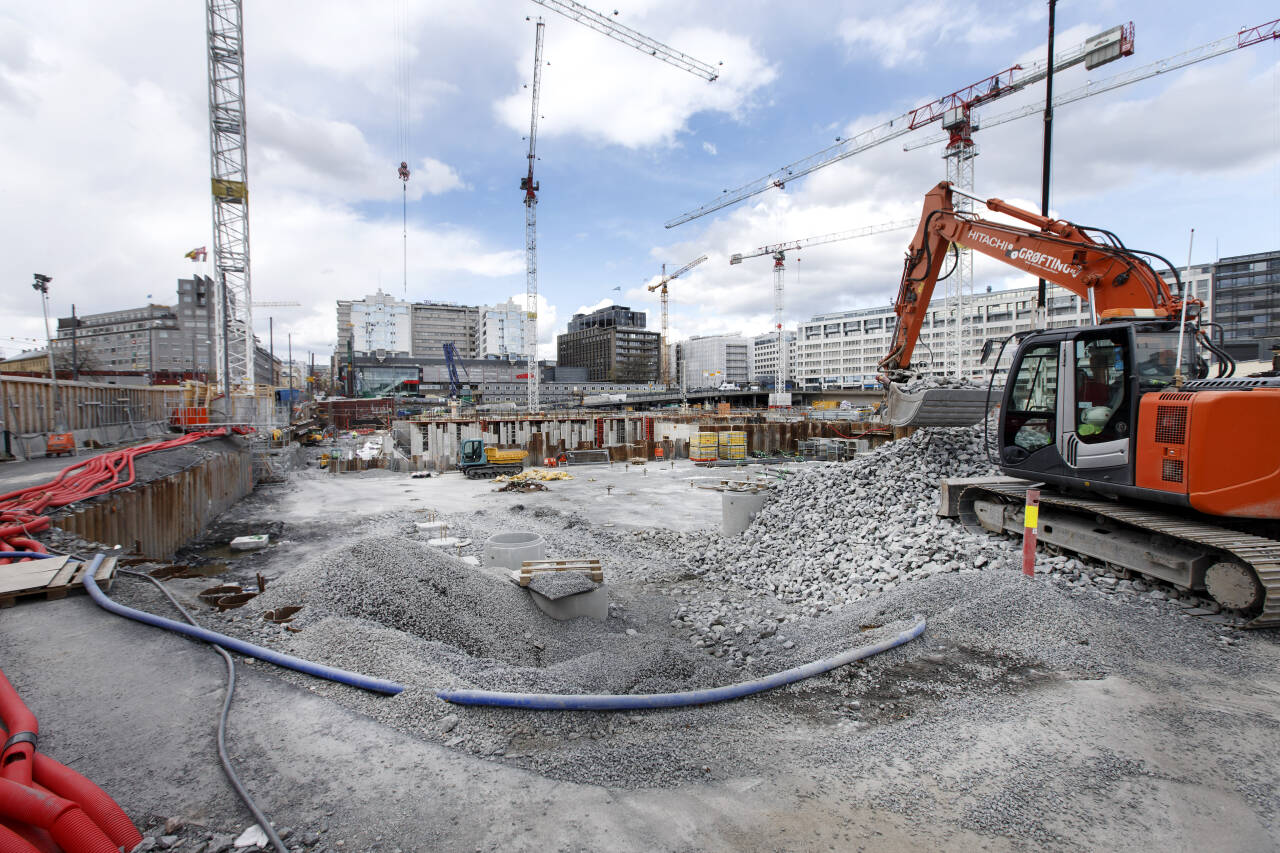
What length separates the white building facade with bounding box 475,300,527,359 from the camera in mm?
152125

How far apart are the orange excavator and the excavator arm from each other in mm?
24

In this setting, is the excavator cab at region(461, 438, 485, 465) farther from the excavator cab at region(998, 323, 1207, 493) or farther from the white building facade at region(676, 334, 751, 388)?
the white building facade at region(676, 334, 751, 388)

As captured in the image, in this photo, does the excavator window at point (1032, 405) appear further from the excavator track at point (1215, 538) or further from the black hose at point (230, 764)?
the black hose at point (230, 764)

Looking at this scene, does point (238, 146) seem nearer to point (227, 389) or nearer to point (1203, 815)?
point (227, 389)

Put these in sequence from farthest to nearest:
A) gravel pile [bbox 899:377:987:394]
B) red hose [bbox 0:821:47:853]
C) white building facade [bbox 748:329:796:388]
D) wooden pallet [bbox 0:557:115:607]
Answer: white building facade [bbox 748:329:796:388] → gravel pile [bbox 899:377:987:394] → wooden pallet [bbox 0:557:115:607] → red hose [bbox 0:821:47:853]

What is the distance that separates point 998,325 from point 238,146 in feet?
292

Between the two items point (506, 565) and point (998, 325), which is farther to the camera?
point (998, 325)

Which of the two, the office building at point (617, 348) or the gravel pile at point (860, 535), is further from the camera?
the office building at point (617, 348)

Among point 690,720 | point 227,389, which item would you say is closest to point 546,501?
point 690,720

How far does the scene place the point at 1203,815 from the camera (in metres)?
3.12

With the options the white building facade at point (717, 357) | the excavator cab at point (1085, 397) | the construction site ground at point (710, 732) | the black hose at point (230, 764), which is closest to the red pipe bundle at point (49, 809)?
the construction site ground at point (710, 732)

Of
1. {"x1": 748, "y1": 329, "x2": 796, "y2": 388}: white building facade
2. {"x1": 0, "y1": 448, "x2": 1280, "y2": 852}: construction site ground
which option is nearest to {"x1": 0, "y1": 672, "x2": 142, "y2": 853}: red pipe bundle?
{"x1": 0, "y1": 448, "x2": 1280, "y2": 852}: construction site ground

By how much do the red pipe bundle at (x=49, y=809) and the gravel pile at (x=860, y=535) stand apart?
7422 mm

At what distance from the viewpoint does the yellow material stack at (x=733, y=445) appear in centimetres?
2883
